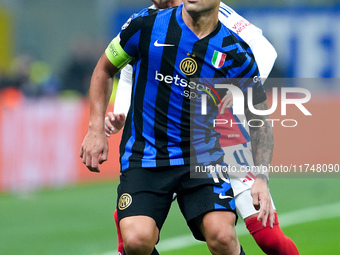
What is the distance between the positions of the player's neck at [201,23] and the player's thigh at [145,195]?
3.21 ft

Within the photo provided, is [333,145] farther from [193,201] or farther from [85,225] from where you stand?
[193,201]

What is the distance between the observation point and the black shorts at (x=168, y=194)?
5.82m

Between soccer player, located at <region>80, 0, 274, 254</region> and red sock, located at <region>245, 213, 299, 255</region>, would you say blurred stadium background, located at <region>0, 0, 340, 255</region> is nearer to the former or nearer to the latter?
red sock, located at <region>245, 213, 299, 255</region>

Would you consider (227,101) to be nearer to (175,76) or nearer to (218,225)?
(175,76)

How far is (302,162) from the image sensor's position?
1532 centimetres

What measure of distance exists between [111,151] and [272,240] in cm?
850

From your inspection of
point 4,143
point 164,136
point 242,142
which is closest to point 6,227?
point 4,143

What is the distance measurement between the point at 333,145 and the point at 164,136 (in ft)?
33.2

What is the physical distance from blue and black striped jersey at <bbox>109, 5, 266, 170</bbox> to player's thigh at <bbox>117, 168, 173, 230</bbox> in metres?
0.08

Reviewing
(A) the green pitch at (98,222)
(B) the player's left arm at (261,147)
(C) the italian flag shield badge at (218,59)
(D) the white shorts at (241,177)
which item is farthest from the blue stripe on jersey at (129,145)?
(A) the green pitch at (98,222)

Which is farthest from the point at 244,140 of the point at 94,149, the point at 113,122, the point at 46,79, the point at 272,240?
the point at 46,79

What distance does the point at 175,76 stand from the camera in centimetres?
593

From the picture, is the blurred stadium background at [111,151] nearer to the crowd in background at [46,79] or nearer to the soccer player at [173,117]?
the crowd in background at [46,79]

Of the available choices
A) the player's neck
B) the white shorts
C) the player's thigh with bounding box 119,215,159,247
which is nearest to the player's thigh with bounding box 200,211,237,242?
the player's thigh with bounding box 119,215,159,247
